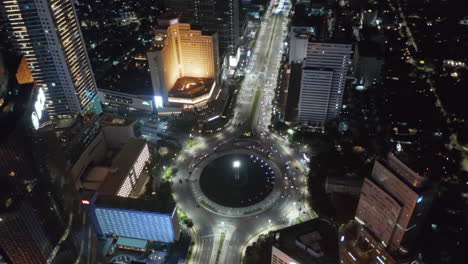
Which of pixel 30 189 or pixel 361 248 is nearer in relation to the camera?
pixel 30 189

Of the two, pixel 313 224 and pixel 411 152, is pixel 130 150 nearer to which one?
pixel 313 224

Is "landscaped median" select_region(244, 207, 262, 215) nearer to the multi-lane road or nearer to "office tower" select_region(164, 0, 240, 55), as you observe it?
the multi-lane road

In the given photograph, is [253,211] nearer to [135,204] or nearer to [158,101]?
[135,204]

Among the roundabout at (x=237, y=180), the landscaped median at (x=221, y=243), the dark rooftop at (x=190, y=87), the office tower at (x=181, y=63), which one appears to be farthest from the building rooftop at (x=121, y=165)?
the dark rooftop at (x=190, y=87)

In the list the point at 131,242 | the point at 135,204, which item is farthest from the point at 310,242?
the point at 131,242

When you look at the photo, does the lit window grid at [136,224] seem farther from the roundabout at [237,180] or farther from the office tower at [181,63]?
the office tower at [181,63]
